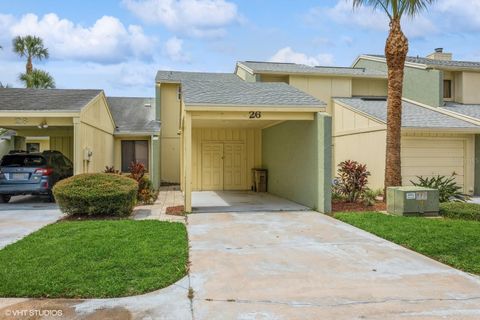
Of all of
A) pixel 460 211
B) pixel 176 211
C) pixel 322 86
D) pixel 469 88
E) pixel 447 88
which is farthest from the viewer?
pixel 447 88

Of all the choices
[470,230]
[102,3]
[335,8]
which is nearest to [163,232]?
[470,230]

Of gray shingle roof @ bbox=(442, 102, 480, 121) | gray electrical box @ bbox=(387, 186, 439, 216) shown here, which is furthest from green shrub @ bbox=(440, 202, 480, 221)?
gray shingle roof @ bbox=(442, 102, 480, 121)

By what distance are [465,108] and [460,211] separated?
10.0 metres

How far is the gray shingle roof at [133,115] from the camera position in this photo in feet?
64.0

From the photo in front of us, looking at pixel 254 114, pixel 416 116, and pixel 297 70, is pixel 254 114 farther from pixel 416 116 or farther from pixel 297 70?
pixel 297 70

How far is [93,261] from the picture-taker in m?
6.03

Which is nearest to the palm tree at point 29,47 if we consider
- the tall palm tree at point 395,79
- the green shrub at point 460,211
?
the tall palm tree at point 395,79

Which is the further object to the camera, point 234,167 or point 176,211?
point 234,167

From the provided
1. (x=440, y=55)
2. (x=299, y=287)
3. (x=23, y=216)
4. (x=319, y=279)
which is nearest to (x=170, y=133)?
(x=23, y=216)

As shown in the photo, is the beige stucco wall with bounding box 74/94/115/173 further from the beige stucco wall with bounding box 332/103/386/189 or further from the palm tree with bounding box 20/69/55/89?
the palm tree with bounding box 20/69/55/89

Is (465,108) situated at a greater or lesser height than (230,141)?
greater

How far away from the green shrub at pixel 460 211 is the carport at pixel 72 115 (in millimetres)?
10531

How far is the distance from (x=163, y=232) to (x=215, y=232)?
1.09 meters

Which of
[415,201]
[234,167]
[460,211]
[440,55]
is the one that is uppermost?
[440,55]
